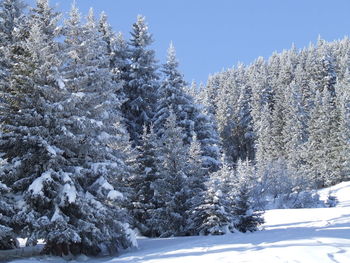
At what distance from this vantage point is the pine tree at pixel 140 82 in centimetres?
2862

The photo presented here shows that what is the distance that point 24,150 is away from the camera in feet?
42.4

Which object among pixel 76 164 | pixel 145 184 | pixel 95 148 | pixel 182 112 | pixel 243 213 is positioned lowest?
pixel 243 213

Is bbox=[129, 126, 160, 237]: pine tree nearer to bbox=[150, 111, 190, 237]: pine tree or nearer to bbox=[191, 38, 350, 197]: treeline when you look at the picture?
bbox=[150, 111, 190, 237]: pine tree

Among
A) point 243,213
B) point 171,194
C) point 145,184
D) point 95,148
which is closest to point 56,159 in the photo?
point 95,148

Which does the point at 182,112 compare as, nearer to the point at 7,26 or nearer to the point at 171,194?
the point at 171,194

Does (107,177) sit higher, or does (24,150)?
(24,150)

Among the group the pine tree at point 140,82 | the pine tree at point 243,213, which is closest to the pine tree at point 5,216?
the pine tree at point 243,213

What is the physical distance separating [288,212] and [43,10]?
17685mm

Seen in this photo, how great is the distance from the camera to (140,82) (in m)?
28.7

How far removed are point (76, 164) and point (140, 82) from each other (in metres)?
15.7

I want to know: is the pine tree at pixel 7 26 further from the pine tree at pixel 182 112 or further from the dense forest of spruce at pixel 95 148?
the pine tree at pixel 182 112

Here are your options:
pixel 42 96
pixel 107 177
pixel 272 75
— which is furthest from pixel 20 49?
pixel 272 75

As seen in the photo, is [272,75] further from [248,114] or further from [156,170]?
[156,170]

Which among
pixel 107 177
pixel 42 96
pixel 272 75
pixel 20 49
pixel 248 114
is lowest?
pixel 107 177
